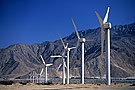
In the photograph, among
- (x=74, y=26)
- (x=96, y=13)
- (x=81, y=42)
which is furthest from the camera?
(x=81, y=42)

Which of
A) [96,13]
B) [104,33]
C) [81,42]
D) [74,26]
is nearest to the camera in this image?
[96,13]

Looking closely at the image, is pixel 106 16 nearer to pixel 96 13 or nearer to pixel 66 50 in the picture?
pixel 96 13

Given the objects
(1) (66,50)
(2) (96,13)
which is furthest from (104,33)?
(1) (66,50)

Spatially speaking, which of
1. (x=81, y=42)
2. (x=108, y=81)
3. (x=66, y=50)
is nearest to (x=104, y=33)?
(x=108, y=81)

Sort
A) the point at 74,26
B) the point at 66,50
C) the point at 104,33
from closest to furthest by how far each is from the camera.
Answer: the point at 104,33, the point at 74,26, the point at 66,50

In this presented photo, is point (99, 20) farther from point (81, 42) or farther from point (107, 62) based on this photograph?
point (81, 42)

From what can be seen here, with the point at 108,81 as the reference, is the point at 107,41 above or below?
above

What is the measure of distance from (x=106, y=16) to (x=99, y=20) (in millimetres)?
2345

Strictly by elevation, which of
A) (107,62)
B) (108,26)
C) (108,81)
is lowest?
(108,81)

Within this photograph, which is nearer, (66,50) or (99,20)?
(99,20)

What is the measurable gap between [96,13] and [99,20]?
11.7 feet

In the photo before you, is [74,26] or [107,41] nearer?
[107,41]

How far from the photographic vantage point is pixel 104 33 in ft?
184

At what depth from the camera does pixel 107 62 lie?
52.2 metres
